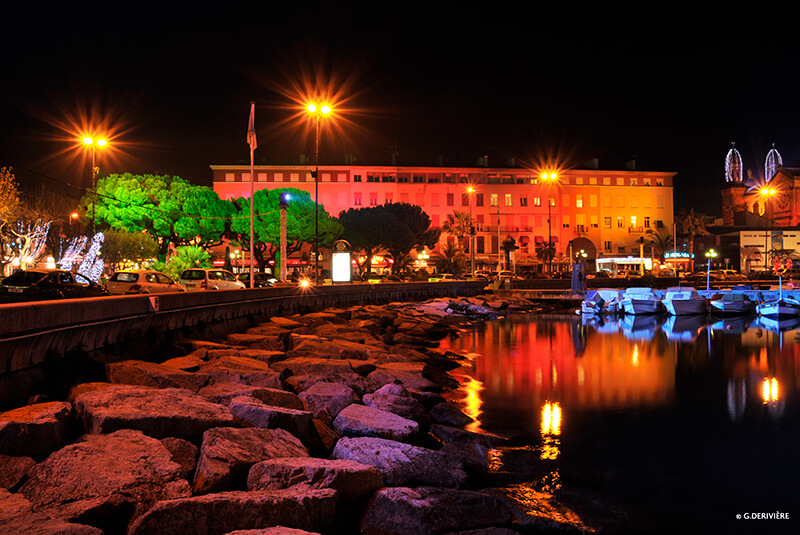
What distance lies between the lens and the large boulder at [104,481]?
15.2ft

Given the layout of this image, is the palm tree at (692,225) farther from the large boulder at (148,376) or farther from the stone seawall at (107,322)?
the large boulder at (148,376)

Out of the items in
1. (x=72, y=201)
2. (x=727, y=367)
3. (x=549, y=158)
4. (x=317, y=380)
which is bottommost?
(x=727, y=367)

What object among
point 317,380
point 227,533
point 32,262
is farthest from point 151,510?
point 32,262

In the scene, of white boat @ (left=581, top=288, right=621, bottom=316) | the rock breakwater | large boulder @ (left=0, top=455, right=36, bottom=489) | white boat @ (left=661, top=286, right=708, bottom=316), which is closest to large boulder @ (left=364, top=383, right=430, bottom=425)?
the rock breakwater

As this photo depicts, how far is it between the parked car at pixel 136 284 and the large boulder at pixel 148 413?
64.2 ft

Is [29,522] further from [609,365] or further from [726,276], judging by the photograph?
[726,276]

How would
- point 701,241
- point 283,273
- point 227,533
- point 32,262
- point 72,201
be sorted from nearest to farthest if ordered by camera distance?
point 227,533 < point 283,273 < point 32,262 < point 72,201 < point 701,241

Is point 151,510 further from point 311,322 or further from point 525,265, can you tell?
point 525,265

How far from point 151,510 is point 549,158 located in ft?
318

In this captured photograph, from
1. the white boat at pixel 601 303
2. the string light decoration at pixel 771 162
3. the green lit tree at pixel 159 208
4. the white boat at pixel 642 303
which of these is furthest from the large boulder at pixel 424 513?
the string light decoration at pixel 771 162

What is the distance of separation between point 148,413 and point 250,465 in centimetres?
142

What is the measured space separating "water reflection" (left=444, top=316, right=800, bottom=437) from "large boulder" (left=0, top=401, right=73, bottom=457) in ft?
25.2

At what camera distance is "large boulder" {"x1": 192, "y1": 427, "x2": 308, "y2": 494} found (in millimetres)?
5418

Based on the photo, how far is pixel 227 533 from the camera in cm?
442
